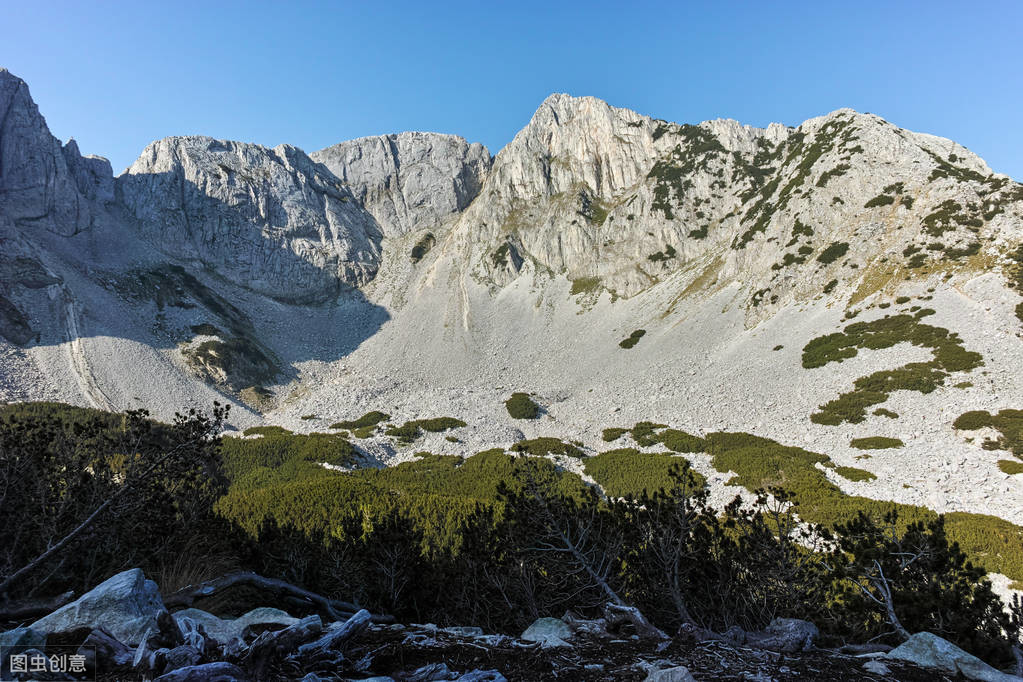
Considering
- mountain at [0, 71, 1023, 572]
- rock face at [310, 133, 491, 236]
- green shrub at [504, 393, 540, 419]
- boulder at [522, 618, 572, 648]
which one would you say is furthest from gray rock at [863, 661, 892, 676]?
rock face at [310, 133, 491, 236]

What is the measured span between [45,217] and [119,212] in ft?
47.5

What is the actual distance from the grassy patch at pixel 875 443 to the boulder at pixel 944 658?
24.7 m

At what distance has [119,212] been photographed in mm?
75500

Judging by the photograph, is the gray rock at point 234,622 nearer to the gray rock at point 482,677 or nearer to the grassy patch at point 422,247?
the gray rock at point 482,677

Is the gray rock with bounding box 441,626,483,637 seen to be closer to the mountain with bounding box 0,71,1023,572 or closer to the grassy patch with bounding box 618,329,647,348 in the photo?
the mountain with bounding box 0,71,1023,572

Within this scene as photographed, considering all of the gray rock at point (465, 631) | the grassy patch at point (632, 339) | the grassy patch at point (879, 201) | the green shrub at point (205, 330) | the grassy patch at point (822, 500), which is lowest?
the grassy patch at point (822, 500)

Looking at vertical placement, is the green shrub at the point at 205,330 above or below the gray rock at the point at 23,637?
above

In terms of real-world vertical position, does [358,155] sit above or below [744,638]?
above

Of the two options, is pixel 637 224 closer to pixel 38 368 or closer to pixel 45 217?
pixel 38 368

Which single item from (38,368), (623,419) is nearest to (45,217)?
(38,368)

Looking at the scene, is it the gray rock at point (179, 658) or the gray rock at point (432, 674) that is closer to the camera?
the gray rock at point (179, 658)

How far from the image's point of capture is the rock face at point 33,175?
60.9 metres

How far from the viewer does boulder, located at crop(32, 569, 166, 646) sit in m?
4.86

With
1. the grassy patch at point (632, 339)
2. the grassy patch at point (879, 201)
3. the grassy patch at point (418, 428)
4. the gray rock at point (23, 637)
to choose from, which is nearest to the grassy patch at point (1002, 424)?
the grassy patch at point (632, 339)
